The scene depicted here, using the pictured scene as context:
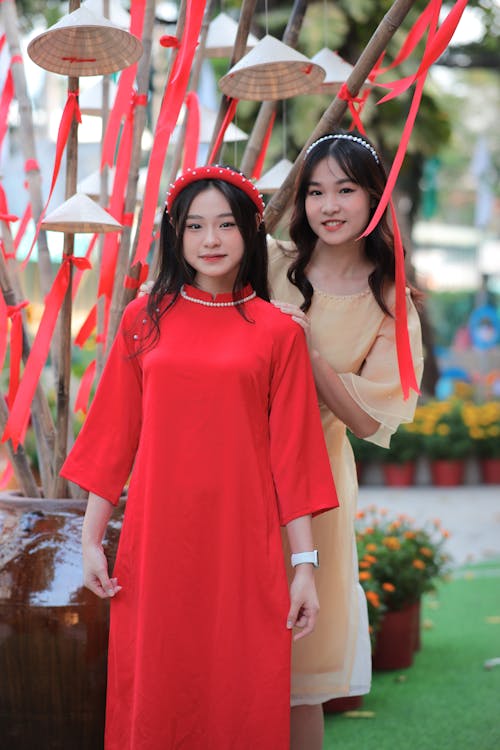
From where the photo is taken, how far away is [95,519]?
221 centimetres

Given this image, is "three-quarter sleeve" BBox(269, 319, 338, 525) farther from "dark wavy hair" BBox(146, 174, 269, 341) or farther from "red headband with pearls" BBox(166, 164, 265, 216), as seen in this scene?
A: "red headband with pearls" BBox(166, 164, 265, 216)

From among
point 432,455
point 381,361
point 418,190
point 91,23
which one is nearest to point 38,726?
point 381,361

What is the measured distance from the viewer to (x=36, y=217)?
2908 millimetres

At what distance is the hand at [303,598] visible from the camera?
2.10 meters

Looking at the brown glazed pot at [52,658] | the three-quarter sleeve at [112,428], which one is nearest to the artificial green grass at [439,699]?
the brown glazed pot at [52,658]

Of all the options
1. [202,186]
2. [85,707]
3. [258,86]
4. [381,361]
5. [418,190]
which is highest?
[418,190]

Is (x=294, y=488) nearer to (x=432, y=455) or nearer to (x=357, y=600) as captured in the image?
(x=357, y=600)

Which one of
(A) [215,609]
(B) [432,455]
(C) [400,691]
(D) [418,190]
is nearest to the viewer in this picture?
(A) [215,609]

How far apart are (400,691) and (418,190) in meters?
8.84

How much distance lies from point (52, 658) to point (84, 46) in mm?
1349

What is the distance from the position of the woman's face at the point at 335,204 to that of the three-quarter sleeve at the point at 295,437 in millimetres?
293

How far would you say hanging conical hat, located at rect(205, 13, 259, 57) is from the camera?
3.07m

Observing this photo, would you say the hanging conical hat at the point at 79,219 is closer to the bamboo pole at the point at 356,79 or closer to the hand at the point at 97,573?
the bamboo pole at the point at 356,79

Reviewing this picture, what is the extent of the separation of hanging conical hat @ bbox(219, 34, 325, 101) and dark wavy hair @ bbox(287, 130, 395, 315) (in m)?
0.20
